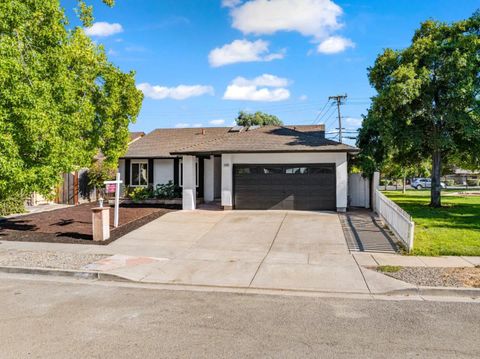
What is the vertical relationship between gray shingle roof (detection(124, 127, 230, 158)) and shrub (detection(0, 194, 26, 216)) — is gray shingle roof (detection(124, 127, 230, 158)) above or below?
above

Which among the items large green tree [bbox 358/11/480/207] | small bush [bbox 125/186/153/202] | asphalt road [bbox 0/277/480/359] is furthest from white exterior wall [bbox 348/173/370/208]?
asphalt road [bbox 0/277/480/359]

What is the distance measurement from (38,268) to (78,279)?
1.15 metres

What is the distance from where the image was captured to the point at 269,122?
186 ft

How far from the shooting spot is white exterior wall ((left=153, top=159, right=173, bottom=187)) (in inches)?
938

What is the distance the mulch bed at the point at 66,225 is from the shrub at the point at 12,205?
971 millimetres

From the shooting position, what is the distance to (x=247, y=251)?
10.8 metres

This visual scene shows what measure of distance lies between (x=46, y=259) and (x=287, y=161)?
11.6 meters

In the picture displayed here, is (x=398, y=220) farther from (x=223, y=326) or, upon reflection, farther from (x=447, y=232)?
(x=223, y=326)

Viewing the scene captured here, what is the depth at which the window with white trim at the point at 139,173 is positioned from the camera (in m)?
24.3

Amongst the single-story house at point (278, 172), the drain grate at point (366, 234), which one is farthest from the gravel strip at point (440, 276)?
the single-story house at point (278, 172)

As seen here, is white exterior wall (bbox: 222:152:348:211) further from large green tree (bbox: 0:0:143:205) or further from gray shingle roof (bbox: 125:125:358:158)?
large green tree (bbox: 0:0:143:205)

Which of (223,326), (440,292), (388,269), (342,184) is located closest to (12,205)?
(342,184)

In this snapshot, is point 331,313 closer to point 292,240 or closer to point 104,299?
point 104,299

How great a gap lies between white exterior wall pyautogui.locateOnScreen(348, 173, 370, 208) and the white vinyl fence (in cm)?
421
